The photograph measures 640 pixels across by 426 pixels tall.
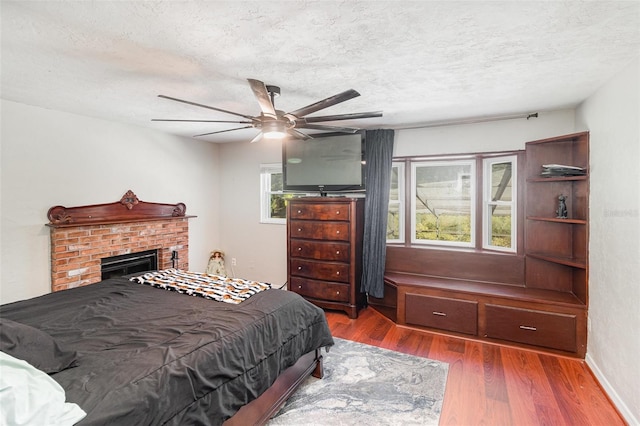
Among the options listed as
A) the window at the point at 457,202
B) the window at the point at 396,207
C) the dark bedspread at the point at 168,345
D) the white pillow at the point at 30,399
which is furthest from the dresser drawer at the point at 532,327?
the white pillow at the point at 30,399

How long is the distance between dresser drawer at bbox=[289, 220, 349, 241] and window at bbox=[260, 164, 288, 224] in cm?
88

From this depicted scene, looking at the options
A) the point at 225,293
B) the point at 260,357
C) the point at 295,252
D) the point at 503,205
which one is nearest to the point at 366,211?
the point at 295,252

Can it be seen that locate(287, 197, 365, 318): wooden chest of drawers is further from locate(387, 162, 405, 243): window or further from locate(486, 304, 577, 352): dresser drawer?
locate(486, 304, 577, 352): dresser drawer

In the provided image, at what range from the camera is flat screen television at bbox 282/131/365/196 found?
3.98m

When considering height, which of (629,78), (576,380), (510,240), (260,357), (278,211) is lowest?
(576,380)

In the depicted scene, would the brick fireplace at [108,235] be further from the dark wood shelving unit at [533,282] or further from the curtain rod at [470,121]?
the curtain rod at [470,121]

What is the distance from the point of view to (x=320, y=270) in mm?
3941

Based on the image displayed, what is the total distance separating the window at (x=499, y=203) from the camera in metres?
3.51

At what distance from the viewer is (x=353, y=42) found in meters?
1.83

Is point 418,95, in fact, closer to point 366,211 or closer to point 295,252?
point 366,211

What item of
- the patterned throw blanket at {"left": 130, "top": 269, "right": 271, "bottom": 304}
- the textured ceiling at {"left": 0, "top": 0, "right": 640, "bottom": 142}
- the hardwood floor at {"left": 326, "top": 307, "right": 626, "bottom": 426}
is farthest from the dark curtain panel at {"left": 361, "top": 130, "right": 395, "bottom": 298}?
the patterned throw blanket at {"left": 130, "top": 269, "right": 271, "bottom": 304}

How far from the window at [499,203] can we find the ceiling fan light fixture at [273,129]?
8.25ft

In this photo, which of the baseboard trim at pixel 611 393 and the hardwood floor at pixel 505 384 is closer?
the baseboard trim at pixel 611 393

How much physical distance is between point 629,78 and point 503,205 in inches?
66.4
